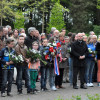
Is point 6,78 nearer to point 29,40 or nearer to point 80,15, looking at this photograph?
point 29,40

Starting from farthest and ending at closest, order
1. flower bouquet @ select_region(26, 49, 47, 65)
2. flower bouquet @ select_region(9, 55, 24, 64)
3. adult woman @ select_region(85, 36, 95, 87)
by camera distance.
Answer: adult woman @ select_region(85, 36, 95, 87)
flower bouquet @ select_region(26, 49, 47, 65)
flower bouquet @ select_region(9, 55, 24, 64)

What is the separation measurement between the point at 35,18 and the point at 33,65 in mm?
45502

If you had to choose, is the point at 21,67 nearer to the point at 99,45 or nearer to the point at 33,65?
the point at 33,65

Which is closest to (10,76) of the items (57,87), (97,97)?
(57,87)

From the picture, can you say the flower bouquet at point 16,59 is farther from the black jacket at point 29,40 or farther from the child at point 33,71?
the black jacket at point 29,40

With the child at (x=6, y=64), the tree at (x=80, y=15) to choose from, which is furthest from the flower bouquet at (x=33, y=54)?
the tree at (x=80, y=15)

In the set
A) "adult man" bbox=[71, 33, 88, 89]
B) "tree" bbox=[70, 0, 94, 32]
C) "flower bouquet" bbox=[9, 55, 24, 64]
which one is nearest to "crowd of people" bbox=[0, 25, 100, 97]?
"adult man" bbox=[71, 33, 88, 89]

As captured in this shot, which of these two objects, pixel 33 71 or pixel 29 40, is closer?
pixel 33 71

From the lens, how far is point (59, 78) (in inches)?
420

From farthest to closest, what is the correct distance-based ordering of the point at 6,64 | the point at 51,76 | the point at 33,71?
the point at 51,76
the point at 33,71
the point at 6,64

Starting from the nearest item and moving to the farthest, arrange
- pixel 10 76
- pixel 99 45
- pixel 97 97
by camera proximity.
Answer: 1. pixel 97 97
2. pixel 10 76
3. pixel 99 45

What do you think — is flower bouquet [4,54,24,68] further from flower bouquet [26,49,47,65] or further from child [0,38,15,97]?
flower bouquet [26,49,47,65]

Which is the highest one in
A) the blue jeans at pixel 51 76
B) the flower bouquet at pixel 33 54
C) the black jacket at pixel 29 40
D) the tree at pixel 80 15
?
the tree at pixel 80 15

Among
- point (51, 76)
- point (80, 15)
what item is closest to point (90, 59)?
point (51, 76)
